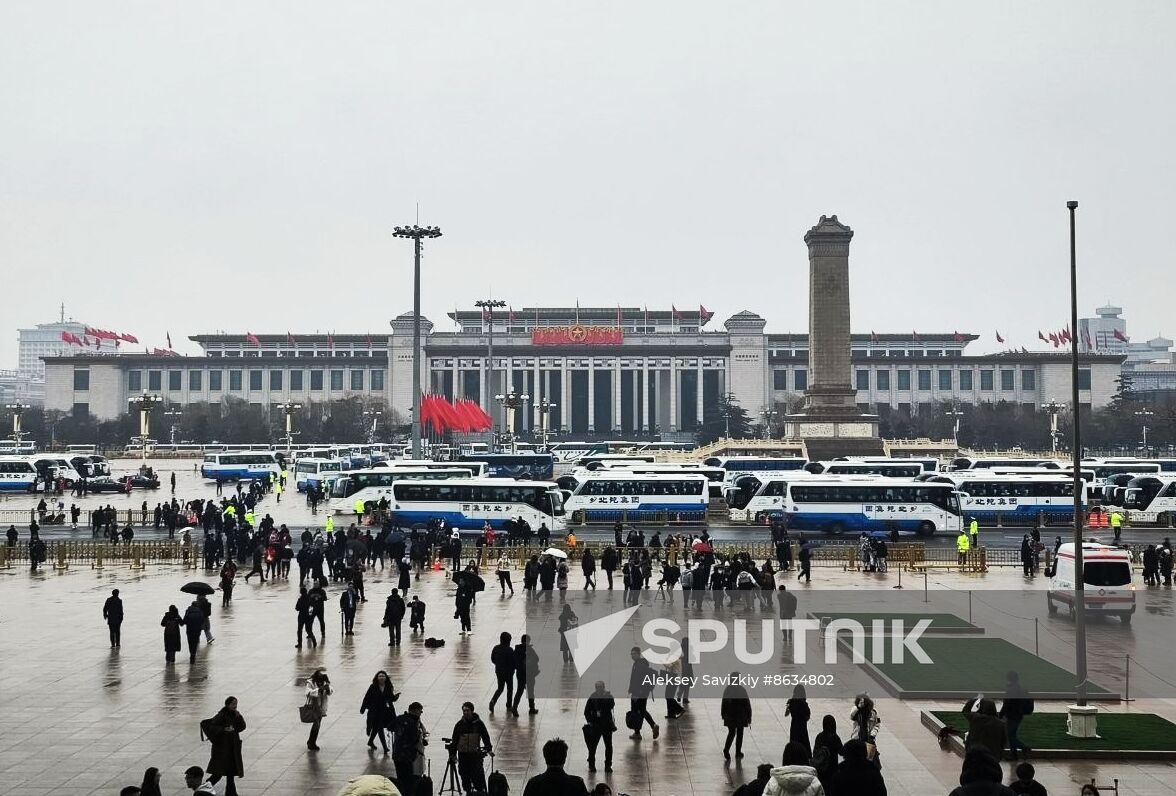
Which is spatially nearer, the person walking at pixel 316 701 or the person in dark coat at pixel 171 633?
the person walking at pixel 316 701

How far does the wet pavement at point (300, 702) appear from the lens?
14703mm

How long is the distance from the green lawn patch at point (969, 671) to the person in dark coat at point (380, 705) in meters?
8.17

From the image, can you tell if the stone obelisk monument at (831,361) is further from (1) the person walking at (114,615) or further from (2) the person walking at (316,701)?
(2) the person walking at (316,701)

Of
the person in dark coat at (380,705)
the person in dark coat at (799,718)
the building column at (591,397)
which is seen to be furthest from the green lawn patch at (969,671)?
the building column at (591,397)

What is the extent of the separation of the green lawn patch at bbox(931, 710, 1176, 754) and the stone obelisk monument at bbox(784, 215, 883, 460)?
7066 centimetres

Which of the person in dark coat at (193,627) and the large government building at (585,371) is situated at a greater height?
the large government building at (585,371)

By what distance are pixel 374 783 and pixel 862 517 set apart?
1621 inches

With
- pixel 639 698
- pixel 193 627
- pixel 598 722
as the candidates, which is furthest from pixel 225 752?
pixel 193 627

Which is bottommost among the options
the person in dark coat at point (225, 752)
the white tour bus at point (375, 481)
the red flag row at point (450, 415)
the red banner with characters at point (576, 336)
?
the person in dark coat at point (225, 752)

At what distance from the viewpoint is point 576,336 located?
155 metres

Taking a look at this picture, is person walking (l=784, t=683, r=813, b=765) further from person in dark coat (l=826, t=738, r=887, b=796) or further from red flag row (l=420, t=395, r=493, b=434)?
red flag row (l=420, t=395, r=493, b=434)

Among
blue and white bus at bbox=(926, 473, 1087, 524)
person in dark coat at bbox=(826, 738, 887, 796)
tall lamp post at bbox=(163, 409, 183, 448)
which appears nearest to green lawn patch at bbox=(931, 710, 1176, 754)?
person in dark coat at bbox=(826, 738, 887, 796)

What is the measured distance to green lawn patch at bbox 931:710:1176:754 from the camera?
15734 mm

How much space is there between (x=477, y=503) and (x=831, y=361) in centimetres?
4721
